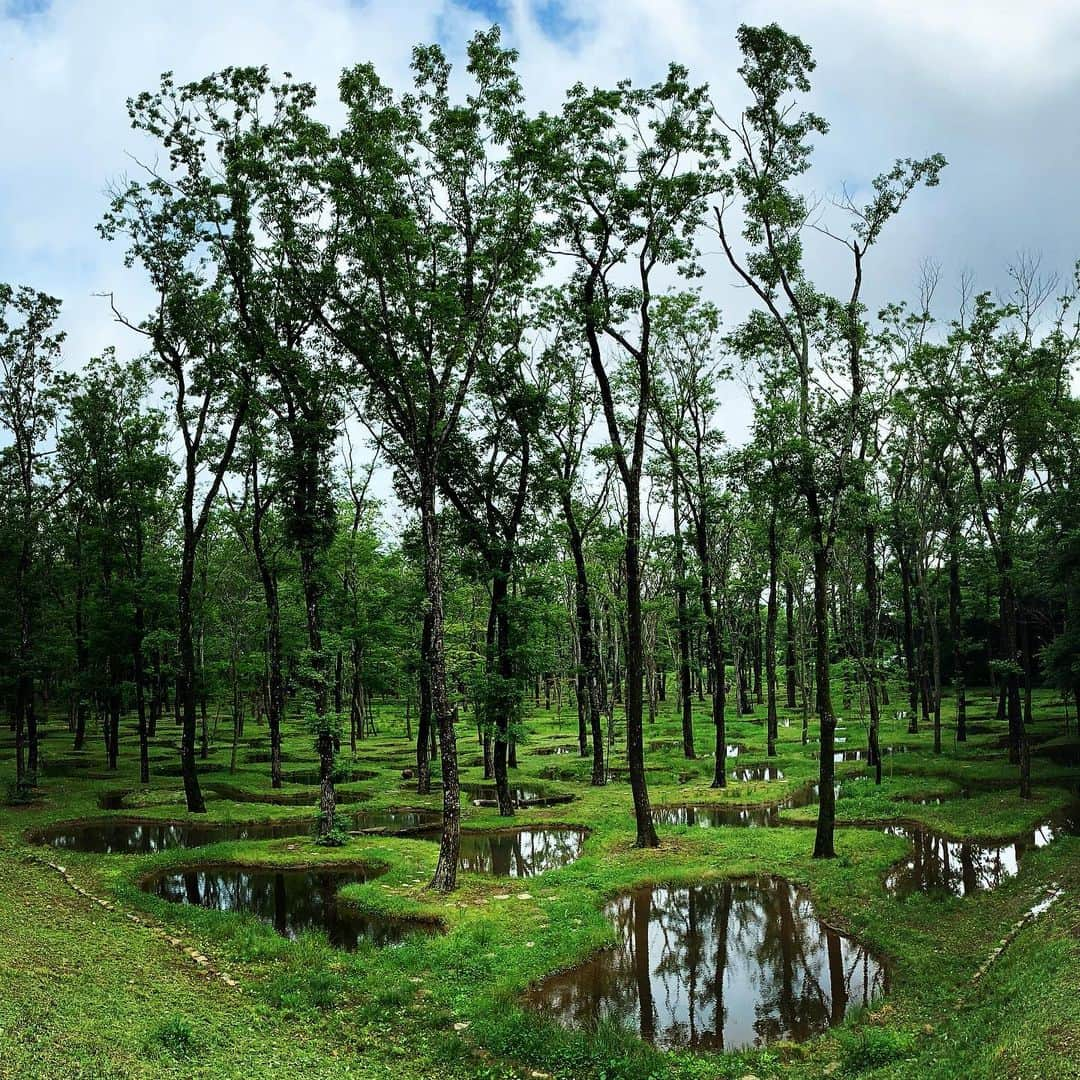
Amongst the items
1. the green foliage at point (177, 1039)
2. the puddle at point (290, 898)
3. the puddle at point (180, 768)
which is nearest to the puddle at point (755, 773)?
the puddle at point (290, 898)

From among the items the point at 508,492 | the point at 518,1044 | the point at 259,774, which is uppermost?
the point at 508,492

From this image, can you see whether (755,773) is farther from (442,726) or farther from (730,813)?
(442,726)

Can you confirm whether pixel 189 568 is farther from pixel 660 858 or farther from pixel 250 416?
pixel 660 858

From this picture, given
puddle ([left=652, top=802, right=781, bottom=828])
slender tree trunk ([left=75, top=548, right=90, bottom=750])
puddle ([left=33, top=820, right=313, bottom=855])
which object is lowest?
puddle ([left=652, top=802, right=781, bottom=828])

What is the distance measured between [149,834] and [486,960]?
59.6ft

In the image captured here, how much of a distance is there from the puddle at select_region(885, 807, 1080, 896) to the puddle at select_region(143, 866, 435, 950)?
468 inches

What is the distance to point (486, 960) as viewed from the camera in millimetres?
13875

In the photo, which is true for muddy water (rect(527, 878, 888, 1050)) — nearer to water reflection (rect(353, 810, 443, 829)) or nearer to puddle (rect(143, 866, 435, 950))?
puddle (rect(143, 866, 435, 950))

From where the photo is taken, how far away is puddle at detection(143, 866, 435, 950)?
16344 mm

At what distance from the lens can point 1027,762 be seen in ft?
86.2

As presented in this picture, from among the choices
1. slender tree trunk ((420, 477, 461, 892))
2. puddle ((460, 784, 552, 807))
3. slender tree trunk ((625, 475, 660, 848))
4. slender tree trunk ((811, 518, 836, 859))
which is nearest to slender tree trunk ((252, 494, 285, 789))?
puddle ((460, 784, 552, 807))

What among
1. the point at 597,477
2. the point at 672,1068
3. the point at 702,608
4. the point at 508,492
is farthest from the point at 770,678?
the point at 672,1068

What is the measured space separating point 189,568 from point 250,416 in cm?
644

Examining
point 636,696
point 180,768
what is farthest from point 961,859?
point 180,768
